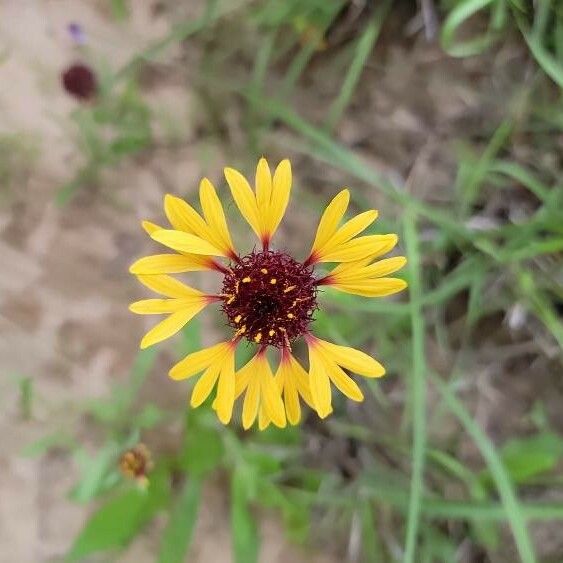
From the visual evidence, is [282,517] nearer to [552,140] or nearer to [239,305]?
[239,305]

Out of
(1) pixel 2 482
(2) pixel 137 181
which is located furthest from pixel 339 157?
(1) pixel 2 482

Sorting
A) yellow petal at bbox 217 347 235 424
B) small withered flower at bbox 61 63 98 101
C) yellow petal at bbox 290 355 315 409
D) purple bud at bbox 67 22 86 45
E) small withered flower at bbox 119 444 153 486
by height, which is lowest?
yellow petal at bbox 217 347 235 424

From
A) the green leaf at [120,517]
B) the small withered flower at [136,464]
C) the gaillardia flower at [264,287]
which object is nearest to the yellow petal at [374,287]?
the gaillardia flower at [264,287]

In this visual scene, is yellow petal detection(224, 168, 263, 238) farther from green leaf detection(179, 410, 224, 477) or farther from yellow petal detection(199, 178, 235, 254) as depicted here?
green leaf detection(179, 410, 224, 477)

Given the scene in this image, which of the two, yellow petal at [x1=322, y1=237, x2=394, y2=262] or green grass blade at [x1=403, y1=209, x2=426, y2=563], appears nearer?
yellow petal at [x1=322, y1=237, x2=394, y2=262]

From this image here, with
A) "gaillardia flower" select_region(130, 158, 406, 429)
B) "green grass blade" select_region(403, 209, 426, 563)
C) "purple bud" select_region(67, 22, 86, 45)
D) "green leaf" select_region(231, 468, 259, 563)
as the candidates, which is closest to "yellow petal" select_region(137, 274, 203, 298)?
"gaillardia flower" select_region(130, 158, 406, 429)

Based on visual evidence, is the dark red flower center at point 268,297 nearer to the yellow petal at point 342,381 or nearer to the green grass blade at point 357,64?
the yellow petal at point 342,381

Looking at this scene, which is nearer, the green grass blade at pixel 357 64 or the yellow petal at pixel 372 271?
the yellow petal at pixel 372 271
